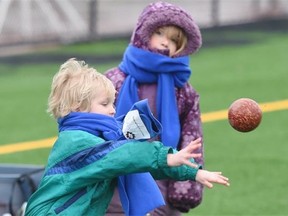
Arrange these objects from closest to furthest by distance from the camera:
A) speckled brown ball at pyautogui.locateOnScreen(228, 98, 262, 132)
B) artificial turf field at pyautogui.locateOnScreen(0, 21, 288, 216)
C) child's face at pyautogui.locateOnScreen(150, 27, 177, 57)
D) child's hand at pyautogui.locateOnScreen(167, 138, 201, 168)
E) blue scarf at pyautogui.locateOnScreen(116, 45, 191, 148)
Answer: child's hand at pyautogui.locateOnScreen(167, 138, 201, 168)
speckled brown ball at pyautogui.locateOnScreen(228, 98, 262, 132)
blue scarf at pyautogui.locateOnScreen(116, 45, 191, 148)
child's face at pyautogui.locateOnScreen(150, 27, 177, 57)
artificial turf field at pyautogui.locateOnScreen(0, 21, 288, 216)

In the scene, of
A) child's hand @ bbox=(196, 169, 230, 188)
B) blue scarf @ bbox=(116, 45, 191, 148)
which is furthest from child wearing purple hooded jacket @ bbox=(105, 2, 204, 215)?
child's hand @ bbox=(196, 169, 230, 188)

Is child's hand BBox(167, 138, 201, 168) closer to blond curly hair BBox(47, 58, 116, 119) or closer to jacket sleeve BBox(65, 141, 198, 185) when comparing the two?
jacket sleeve BBox(65, 141, 198, 185)

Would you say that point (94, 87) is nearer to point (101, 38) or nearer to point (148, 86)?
point (148, 86)

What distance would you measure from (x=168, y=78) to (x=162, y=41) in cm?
23

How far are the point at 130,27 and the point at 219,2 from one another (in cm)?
187

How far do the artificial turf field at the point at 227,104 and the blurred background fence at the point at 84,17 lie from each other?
2.25ft

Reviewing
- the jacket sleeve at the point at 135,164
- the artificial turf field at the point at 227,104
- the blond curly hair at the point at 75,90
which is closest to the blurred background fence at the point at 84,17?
the artificial turf field at the point at 227,104

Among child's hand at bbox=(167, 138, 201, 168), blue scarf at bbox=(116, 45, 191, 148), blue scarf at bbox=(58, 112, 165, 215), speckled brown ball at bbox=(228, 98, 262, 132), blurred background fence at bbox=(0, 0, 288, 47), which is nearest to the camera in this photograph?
child's hand at bbox=(167, 138, 201, 168)

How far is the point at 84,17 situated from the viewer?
814 inches

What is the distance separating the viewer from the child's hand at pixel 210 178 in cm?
466

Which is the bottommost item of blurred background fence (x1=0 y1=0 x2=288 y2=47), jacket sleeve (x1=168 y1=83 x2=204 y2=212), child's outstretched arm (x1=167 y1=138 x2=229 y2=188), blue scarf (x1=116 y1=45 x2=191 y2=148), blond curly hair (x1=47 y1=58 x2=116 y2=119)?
blurred background fence (x1=0 y1=0 x2=288 y2=47)

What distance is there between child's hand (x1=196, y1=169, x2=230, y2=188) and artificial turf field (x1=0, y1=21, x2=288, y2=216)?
3843mm

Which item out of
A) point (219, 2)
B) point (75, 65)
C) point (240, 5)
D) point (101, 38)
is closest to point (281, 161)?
point (75, 65)

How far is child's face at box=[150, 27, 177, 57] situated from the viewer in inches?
255
